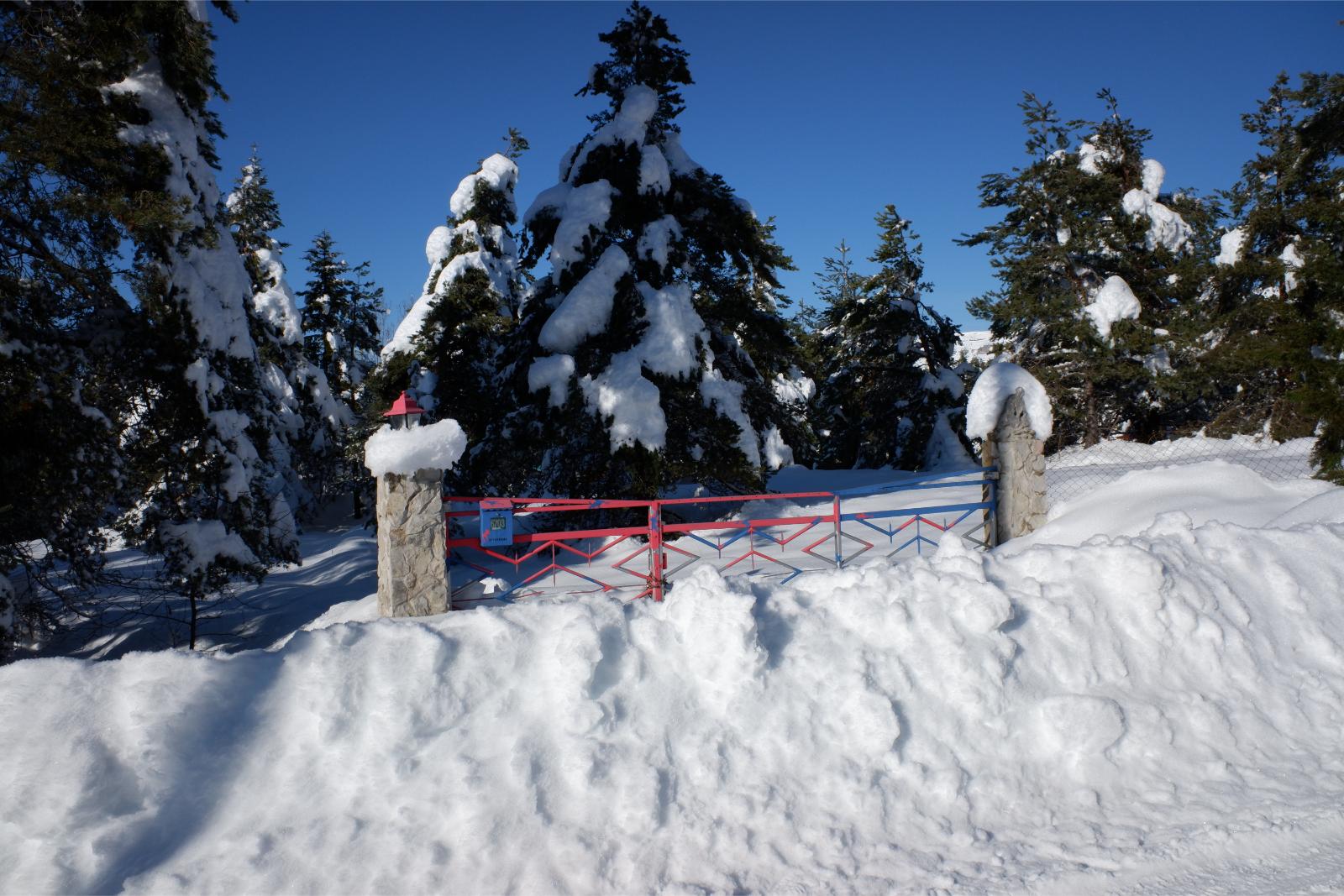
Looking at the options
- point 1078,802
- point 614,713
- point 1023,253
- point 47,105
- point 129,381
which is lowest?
point 1078,802

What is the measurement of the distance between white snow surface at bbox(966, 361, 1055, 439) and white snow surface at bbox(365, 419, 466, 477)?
6.60 metres

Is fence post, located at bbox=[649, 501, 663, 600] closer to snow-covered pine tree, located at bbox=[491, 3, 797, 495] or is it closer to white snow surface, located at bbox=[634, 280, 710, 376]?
snow-covered pine tree, located at bbox=[491, 3, 797, 495]

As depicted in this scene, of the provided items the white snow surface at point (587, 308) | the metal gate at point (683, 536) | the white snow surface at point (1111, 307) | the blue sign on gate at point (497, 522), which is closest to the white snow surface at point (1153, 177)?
the white snow surface at point (1111, 307)

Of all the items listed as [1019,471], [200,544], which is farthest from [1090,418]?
[200,544]

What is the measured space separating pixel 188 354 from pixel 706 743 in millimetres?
8965

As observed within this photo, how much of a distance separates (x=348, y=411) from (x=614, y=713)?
2502cm

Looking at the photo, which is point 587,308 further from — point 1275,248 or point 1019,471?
point 1275,248

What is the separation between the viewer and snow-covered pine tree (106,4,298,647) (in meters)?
9.11

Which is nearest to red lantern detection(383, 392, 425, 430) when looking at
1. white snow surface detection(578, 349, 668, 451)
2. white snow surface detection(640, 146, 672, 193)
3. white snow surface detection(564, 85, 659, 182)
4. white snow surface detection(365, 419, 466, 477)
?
white snow surface detection(365, 419, 466, 477)

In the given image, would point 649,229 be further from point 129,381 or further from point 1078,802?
point 1078,802

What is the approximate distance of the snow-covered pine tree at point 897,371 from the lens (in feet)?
71.8

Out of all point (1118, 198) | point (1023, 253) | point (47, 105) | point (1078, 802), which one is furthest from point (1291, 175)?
point (47, 105)

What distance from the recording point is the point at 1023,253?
2212 cm

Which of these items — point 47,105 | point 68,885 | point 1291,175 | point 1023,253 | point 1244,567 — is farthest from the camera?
point 1023,253
